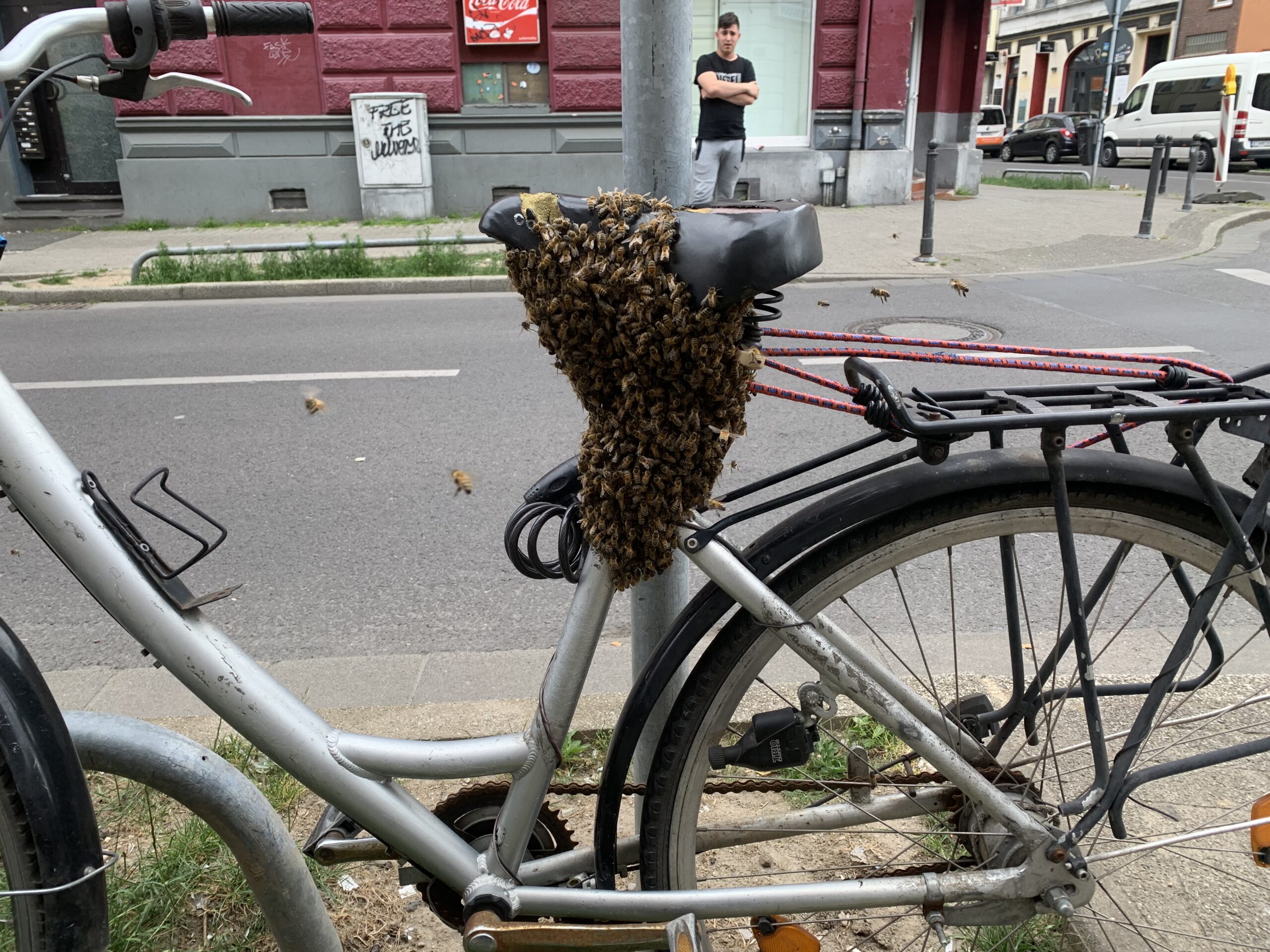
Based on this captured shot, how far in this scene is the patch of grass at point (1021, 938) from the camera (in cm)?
188

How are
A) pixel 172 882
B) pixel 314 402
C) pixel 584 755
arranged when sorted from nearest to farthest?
pixel 172 882 < pixel 584 755 < pixel 314 402

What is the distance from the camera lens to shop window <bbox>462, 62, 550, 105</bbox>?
44.9 feet

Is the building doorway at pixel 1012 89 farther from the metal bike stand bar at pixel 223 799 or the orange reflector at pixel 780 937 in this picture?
the metal bike stand bar at pixel 223 799

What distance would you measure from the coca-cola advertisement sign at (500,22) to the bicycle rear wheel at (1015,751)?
12.3 metres

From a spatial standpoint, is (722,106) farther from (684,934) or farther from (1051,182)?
(1051,182)

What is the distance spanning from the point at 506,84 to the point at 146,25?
13243 millimetres

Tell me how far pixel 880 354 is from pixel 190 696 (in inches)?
92.6

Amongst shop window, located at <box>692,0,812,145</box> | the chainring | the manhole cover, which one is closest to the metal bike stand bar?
the chainring

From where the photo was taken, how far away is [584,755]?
258 cm

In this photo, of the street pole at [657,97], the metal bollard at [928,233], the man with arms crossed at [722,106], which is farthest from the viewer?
the man with arms crossed at [722,106]

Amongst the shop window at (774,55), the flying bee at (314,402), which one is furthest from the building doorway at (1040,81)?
the flying bee at (314,402)

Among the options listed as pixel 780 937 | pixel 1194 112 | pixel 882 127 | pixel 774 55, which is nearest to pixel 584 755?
pixel 780 937

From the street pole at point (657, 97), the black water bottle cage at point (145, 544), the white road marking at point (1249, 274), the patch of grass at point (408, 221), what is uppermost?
the street pole at point (657, 97)

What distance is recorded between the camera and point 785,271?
1.29 m
